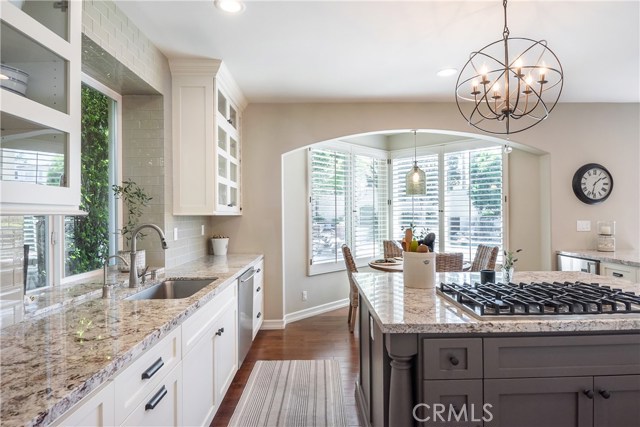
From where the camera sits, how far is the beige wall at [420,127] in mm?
3951

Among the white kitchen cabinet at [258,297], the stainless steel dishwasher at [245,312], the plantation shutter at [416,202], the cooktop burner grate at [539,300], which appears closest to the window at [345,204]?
the plantation shutter at [416,202]

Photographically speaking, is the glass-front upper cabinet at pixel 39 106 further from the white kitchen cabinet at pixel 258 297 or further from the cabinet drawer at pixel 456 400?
the white kitchen cabinet at pixel 258 297

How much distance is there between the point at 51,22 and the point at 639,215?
229 inches

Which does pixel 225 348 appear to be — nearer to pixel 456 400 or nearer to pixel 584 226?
pixel 456 400

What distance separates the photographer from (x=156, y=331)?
1.30 metres

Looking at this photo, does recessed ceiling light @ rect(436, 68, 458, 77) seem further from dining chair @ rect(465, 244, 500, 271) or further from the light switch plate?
the light switch plate

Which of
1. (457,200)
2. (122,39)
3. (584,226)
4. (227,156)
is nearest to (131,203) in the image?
(227,156)

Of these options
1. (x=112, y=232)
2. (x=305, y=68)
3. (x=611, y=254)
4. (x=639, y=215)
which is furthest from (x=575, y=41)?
(x=112, y=232)

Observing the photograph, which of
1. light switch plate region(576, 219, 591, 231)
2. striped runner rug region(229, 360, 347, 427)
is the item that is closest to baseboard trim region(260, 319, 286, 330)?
striped runner rug region(229, 360, 347, 427)

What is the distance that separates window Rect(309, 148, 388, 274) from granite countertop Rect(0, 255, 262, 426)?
2821 millimetres

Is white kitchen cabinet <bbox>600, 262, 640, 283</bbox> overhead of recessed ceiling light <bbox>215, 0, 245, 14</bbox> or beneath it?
beneath

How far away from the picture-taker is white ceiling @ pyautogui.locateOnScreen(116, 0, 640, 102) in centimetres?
215

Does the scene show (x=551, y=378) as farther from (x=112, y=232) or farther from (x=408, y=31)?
(x=112, y=232)

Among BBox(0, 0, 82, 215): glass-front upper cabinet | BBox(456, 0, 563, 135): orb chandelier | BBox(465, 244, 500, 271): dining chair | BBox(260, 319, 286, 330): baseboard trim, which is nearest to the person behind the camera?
BBox(0, 0, 82, 215): glass-front upper cabinet
